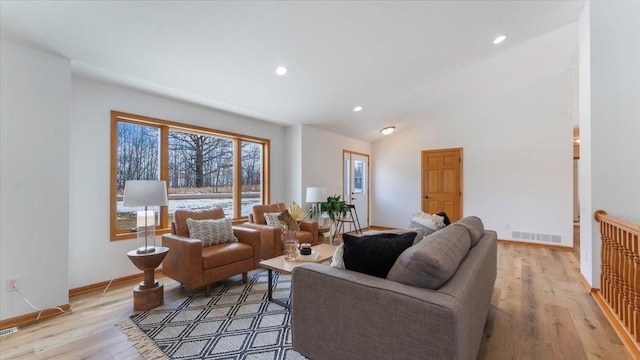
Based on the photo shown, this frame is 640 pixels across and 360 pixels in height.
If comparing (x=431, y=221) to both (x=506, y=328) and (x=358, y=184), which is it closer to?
(x=506, y=328)

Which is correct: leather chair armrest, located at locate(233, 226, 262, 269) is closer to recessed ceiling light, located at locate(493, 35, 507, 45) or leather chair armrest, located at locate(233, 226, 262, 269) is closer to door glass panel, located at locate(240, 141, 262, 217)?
door glass panel, located at locate(240, 141, 262, 217)

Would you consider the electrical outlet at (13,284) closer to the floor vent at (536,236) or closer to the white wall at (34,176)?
the white wall at (34,176)

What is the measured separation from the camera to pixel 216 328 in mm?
2260

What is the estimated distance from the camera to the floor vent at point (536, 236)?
5059 mm

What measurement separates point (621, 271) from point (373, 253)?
230 cm

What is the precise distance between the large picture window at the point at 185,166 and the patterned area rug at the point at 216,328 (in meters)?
1.40

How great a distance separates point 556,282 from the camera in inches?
130

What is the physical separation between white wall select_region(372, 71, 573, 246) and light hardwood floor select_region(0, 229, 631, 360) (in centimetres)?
223

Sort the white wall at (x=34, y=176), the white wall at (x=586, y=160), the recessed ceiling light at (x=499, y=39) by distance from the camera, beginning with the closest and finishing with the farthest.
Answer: the white wall at (x=34, y=176) < the white wall at (x=586, y=160) < the recessed ceiling light at (x=499, y=39)

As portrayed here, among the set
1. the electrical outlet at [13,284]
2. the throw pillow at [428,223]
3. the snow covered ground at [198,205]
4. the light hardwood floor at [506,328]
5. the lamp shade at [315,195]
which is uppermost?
the lamp shade at [315,195]

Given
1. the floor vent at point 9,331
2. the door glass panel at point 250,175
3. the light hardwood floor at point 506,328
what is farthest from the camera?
the door glass panel at point 250,175

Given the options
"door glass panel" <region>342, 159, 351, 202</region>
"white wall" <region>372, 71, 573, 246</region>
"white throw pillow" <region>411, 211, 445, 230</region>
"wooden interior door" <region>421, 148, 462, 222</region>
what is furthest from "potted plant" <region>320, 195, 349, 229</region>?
"white throw pillow" <region>411, 211, 445, 230</region>

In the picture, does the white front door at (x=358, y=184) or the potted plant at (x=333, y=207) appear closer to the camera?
the potted plant at (x=333, y=207)

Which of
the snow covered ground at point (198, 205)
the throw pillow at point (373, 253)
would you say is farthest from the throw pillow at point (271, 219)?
the throw pillow at point (373, 253)
